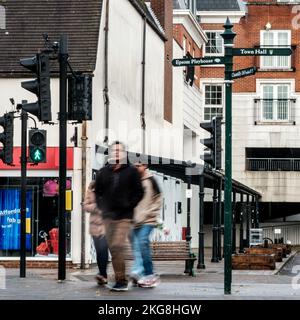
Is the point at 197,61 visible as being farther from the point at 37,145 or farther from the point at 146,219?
the point at 37,145

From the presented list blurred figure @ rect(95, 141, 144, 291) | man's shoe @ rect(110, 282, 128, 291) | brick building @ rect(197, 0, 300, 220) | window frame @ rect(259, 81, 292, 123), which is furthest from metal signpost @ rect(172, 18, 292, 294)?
window frame @ rect(259, 81, 292, 123)

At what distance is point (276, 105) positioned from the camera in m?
55.1

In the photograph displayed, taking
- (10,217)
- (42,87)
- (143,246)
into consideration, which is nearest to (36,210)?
(10,217)

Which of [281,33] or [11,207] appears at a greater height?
[281,33]

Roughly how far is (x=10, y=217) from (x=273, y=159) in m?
29.1

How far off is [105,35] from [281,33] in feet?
90.0

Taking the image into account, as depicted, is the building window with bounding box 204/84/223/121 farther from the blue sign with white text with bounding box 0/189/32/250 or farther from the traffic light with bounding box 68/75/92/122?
the traffic light with bounding box 68/75/92/122

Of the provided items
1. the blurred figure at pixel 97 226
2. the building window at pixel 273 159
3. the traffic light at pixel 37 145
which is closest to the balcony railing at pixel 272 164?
the building window at pixel 273 159

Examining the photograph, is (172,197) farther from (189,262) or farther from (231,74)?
(231,74)

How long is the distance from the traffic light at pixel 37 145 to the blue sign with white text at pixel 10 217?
7963 mm

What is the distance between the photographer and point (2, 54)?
93.7ft

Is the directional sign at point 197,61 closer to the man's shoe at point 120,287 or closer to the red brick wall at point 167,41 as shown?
the man's shoe at point 120,287

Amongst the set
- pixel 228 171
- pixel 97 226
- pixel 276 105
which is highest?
pixel 276 105
